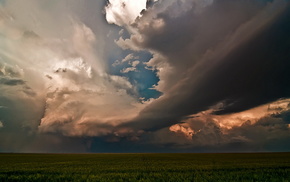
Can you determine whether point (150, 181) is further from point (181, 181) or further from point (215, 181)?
point (215, 181)

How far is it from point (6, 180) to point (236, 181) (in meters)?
23.0

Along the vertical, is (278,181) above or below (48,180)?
below

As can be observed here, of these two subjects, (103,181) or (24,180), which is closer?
(103,181)

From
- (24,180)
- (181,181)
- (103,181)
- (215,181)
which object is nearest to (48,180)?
(24,180)

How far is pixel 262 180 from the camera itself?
19.4 m

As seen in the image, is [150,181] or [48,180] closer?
[150,181]

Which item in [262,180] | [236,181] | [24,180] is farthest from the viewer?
[24,180]

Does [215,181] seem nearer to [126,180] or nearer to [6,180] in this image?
[126,180]

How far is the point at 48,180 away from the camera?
2031 centimetres

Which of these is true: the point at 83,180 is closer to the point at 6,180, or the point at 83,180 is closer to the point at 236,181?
the point at 6,180

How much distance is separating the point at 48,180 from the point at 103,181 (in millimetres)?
6370

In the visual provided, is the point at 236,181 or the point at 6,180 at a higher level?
the point at 6,180

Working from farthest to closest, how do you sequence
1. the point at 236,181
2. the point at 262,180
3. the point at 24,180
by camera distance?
the point at 24,180
the point at 262,180
the point at 236,181

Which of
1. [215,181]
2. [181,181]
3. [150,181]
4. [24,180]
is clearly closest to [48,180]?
[24,180]
